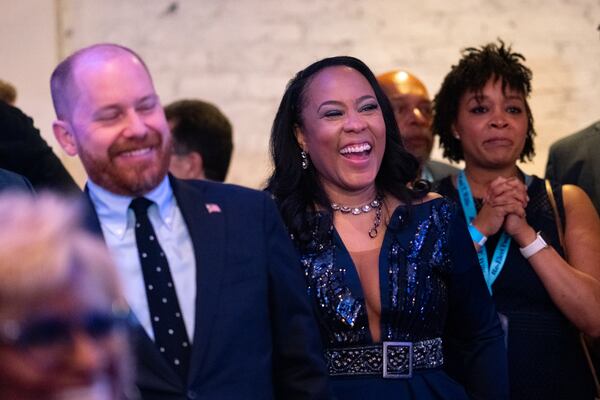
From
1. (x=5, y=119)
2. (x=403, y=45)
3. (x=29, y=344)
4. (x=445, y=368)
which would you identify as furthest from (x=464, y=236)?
(x=403, y=45)

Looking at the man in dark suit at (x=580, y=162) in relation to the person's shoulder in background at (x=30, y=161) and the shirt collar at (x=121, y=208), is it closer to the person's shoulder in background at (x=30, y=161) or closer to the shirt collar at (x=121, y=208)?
the person's shoulder in background at (x=30, y=161)

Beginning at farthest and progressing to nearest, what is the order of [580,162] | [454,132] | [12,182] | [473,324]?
[580,162]
[454,132]
[473,324]
[12,182]

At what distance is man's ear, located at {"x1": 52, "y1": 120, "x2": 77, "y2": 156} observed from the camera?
2299mm

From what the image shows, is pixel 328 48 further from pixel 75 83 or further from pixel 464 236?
pixel 75 83

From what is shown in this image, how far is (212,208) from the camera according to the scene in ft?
7.45

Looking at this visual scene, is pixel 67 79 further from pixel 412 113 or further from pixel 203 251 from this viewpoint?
pixel 412 113

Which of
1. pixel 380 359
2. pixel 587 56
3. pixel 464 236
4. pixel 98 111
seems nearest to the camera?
pixel 98 111

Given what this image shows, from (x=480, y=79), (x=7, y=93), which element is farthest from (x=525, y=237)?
(x=7, y=93)

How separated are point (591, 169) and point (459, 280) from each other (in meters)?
1.34

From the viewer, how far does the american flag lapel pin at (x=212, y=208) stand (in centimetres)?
226

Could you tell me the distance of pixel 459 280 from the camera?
9.61 ft

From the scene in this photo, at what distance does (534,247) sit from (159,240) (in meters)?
1.58

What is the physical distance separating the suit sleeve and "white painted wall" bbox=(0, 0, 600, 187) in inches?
135

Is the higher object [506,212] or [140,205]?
[140,205]
